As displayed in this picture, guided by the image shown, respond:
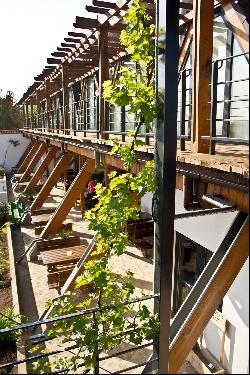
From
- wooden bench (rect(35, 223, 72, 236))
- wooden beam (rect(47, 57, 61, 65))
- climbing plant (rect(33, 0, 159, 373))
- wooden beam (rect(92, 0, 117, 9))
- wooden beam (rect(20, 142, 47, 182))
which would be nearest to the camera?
climbing plant (rect(33, 0, 159, 373))

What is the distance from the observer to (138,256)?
9828 mm

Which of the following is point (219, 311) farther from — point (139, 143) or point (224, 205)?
point (139, 143)

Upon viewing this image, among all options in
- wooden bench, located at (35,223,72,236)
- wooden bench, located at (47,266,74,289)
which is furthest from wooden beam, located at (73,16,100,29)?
wooden bench, located at (35,223,72,236)

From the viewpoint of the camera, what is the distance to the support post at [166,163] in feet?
10.1

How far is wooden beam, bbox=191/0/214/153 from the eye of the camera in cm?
415

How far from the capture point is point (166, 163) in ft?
10.9

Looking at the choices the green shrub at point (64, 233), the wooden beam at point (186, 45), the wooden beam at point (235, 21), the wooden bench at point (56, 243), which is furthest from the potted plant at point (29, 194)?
the wooden beam at point (235, 21)

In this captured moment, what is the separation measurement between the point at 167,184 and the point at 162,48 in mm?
1417

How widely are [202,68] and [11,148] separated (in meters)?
29.0

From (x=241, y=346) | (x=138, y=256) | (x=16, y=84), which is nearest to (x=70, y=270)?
(x=138, y=256)

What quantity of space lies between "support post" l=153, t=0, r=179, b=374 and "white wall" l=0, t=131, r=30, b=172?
2911 cm

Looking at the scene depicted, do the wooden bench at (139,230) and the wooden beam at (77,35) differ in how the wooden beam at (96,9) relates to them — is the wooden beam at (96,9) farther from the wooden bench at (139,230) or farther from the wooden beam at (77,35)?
the wooden bench at (139,230)

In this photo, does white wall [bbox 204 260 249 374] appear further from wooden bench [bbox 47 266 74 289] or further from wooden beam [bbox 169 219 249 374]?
wooden bench [bbox 47 266 74 289]

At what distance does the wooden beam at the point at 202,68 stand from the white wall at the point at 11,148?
93.7 ft
